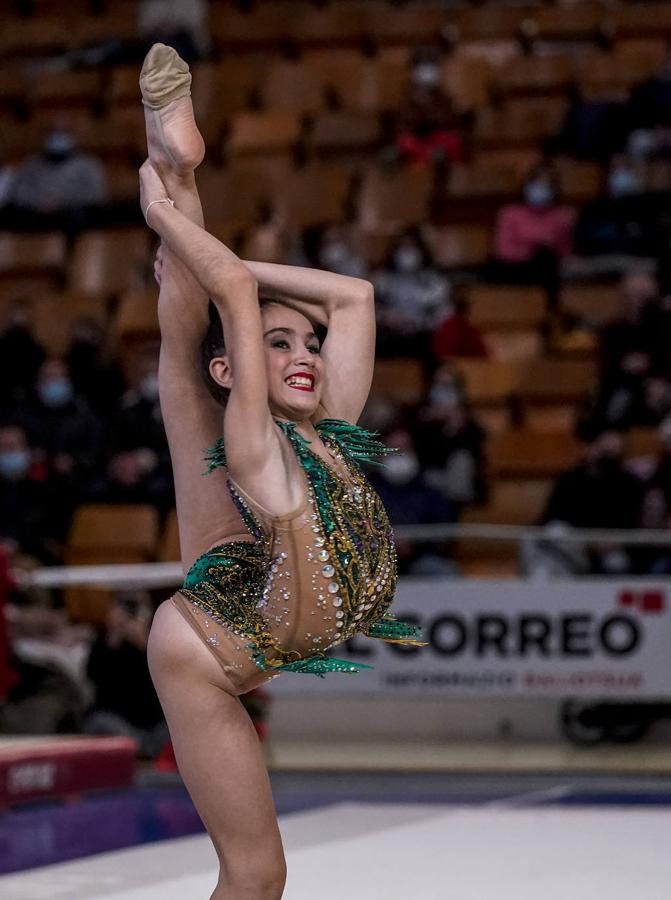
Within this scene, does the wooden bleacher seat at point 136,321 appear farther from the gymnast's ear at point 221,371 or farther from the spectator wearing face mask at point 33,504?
the gymnast's ear at point 221,371

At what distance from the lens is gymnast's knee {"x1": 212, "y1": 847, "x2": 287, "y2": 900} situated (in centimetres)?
282

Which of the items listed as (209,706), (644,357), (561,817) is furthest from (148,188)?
(644,357)

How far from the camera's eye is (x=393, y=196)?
439 inches

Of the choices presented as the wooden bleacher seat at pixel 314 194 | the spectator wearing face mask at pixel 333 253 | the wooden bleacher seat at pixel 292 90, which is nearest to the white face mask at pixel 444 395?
the spectator wearing face mask at pixel 333 253

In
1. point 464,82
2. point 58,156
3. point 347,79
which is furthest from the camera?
point 347,79

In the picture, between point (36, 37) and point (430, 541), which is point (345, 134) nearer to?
point (36, 37)

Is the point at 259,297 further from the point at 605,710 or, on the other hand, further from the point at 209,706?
the point at 605,710

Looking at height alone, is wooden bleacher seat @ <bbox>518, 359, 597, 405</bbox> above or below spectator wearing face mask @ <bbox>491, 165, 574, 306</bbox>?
below

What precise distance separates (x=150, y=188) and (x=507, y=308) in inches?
288

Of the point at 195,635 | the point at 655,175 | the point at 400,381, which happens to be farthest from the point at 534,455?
the point at 195,635

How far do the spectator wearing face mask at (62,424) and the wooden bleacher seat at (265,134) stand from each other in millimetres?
2661

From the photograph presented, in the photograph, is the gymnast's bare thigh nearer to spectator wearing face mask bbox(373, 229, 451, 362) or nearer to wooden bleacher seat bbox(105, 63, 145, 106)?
spectator wearing face mask bbox(373, 229, 451, 362)

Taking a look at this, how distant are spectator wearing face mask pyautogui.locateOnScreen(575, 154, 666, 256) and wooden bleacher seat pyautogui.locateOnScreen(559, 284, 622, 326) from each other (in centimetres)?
30

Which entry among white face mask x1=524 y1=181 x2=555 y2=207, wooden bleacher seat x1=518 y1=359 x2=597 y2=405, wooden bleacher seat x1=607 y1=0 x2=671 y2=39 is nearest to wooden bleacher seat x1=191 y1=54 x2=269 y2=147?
wooden bleacher seat x1=607 y1=0 x2=671 y2=39
